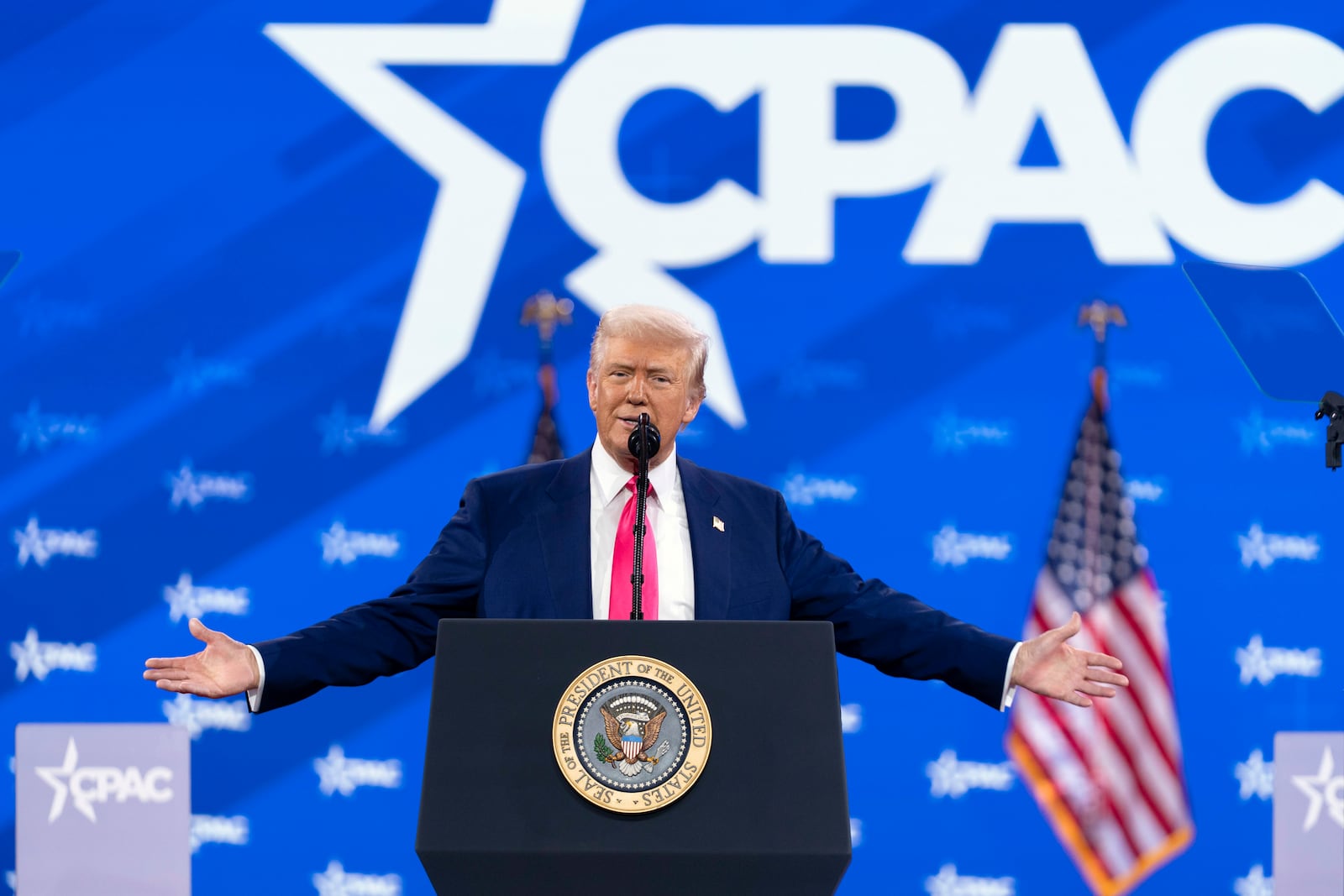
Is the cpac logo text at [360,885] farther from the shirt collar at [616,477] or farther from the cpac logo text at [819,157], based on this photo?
the shirt collar at [616,477]

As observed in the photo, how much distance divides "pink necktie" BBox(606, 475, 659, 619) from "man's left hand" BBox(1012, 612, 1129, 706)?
2.11ft

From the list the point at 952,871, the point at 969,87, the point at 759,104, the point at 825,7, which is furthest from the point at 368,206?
the point at 952,871

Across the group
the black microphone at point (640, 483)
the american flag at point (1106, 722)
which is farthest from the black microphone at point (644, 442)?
the american flag at point (1106, 722)

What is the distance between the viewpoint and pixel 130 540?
4203mm

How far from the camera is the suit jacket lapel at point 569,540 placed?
2312 millimetres

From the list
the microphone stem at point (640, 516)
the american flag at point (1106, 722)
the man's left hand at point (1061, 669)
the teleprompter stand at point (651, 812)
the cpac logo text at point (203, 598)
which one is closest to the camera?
the teleprompter stand at point (651, 812)

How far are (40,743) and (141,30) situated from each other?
229 cm

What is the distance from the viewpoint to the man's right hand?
2.02 meters

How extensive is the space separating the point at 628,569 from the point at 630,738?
732mm

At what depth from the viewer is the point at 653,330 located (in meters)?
2.37

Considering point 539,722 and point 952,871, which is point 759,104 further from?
point 539,722

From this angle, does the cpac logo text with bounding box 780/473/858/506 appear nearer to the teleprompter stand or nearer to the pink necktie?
the pink necktie

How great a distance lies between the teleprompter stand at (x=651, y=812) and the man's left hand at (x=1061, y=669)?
2.19 feet

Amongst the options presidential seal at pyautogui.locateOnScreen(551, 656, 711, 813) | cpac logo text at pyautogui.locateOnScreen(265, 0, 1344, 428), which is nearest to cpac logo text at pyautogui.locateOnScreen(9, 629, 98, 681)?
cpac logo text at pyautogui.locateOnScreen(265, 0, 1344, 428)
